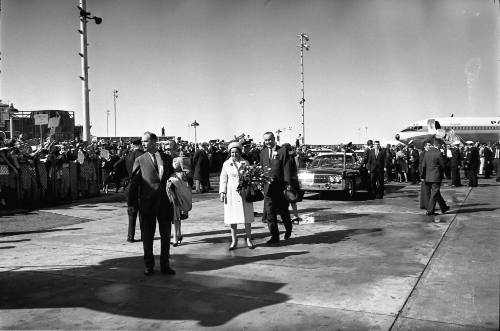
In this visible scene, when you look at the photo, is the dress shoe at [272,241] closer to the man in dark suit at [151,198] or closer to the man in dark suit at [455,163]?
the man in dark suit at [151,198]

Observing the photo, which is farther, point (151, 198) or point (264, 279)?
point (151, 198)

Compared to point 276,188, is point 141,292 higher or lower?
lower

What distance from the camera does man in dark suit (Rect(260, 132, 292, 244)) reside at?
27.1 ft

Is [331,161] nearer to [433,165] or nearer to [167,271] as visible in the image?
[433,165]

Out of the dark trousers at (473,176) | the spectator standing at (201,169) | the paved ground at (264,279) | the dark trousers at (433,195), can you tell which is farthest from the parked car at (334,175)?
the dark trousers at (473,176)

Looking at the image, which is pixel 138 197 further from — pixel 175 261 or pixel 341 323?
pixel 341 323

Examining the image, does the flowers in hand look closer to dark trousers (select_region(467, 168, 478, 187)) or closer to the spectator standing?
the spectator standing

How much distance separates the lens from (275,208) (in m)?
8.36

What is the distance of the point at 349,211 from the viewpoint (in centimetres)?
1255

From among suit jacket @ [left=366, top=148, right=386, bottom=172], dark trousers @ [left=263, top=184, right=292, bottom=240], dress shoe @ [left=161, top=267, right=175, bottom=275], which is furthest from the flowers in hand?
suit jacket @ [left=366, top=148, right=386, bottom=172]

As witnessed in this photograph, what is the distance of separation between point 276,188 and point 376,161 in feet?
27.7

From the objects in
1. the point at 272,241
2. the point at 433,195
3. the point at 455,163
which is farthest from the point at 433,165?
the point at 455,163

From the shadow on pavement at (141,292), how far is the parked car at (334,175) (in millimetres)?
8846

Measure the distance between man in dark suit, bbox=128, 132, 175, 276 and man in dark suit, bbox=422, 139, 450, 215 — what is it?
24.0 feet
